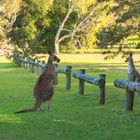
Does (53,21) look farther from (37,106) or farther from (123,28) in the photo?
(37,106)

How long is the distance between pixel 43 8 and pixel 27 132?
54445 mm

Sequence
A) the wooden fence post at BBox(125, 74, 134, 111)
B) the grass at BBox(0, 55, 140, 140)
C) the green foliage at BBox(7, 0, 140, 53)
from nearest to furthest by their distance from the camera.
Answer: the grass at BBox(0, 55, 140, 140) → the wooden fence post at BBox(125, 74, 134, 111) → the green foliage at BBox(7, 0, 140, 53)

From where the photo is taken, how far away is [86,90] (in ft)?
64.4

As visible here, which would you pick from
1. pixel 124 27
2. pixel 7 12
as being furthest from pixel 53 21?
pixel 124 27

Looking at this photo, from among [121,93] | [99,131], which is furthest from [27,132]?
[121,93]

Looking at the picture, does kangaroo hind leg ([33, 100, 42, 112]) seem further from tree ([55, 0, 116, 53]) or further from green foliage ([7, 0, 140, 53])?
tree ([55, 0, 116, 53])

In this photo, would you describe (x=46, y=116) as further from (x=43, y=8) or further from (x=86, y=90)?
(x=43, y=8)

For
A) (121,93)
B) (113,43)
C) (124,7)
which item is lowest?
(121,93)

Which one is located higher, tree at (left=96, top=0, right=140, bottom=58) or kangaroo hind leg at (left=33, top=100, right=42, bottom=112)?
tree at (left=96, top=0, right=140, bottom=58)

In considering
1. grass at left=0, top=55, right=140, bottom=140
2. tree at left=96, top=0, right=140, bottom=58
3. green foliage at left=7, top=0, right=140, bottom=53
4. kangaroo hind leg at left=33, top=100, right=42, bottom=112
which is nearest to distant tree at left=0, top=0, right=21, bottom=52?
green foliage at left=7, top=0, right=140, bottom=53

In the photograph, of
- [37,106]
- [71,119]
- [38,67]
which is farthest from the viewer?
[38,67]

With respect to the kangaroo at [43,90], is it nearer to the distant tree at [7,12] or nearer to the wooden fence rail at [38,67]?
the wooden fence rail at [38,67]

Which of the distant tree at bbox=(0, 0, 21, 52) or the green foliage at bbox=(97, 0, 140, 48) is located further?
the distant tree at bbox=(0, 0, 21, 52)

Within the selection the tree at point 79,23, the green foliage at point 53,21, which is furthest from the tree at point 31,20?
the tree at point 79,23
